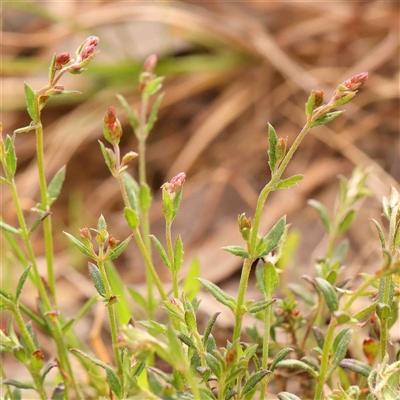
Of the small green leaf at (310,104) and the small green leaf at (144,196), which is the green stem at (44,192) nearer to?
the small green leaf at (144,196)

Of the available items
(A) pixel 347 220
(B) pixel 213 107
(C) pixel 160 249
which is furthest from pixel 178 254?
(B) pixel 213 107

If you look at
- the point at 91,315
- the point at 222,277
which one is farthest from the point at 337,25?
the point at 91,315

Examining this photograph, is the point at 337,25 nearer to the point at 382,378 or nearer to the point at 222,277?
the point at 222,277

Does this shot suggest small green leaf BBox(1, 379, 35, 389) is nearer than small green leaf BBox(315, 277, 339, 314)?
No

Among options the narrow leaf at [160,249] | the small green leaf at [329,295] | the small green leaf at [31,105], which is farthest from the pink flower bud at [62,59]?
the small green leaf at [329,295]

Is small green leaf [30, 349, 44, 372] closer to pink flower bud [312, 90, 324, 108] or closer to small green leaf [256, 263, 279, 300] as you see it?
small green leaf [256, 263, 279, 300]

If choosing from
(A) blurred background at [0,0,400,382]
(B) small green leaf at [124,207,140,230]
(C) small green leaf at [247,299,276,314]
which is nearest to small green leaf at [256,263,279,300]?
(C) small green leaf at [247,299,276,314]
